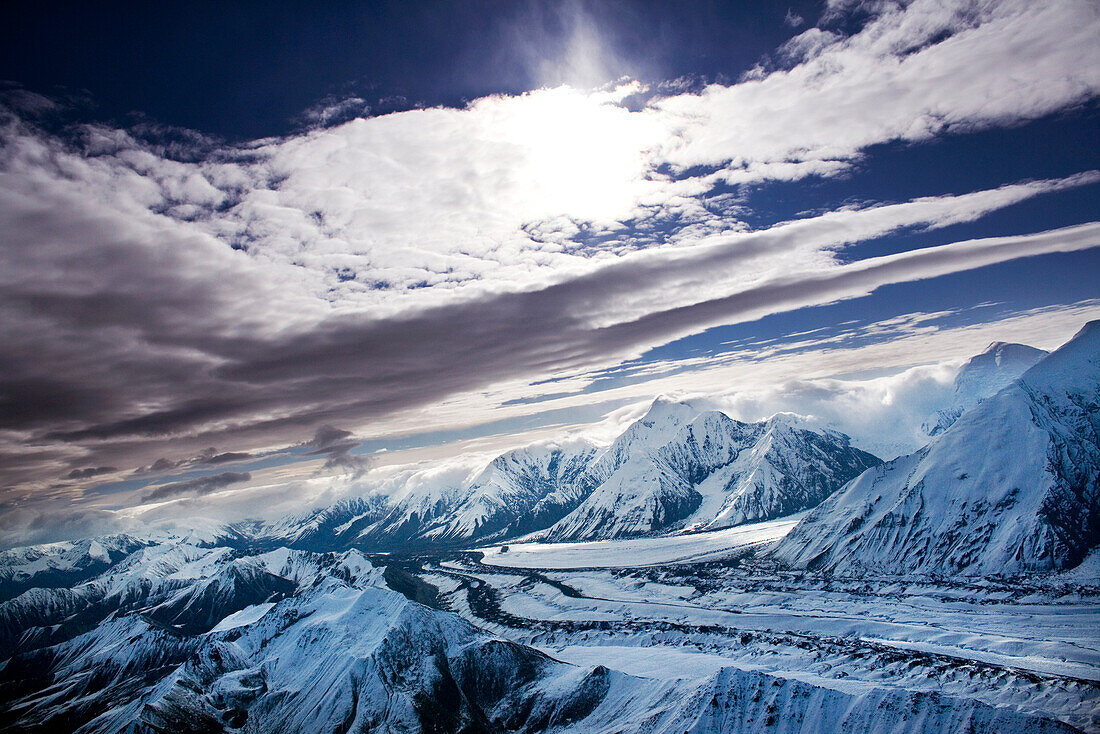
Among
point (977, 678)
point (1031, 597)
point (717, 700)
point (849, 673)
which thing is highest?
point (717, 700)

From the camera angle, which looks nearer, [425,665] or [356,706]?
[356,706]

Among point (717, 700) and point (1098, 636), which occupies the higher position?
point (717, 700)

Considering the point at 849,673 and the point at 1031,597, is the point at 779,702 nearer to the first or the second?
the point at 849,673

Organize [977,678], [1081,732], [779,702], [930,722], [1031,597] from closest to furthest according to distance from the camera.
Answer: [1081,732], [930,722], [779,702], [977,678], [1031,597]

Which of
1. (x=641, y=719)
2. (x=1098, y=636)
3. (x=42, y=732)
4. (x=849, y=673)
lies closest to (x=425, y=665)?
(x=641, y=719)

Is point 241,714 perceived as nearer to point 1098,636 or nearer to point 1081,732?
point 1081,732

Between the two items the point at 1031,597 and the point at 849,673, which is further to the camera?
the point at 1031,597

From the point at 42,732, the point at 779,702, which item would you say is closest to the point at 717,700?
the point at 779,702

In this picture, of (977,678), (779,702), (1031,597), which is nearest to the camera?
(779,702)

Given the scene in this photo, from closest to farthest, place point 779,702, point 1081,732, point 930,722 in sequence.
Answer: point 1081,732 < point 930,722 < point 779,702
